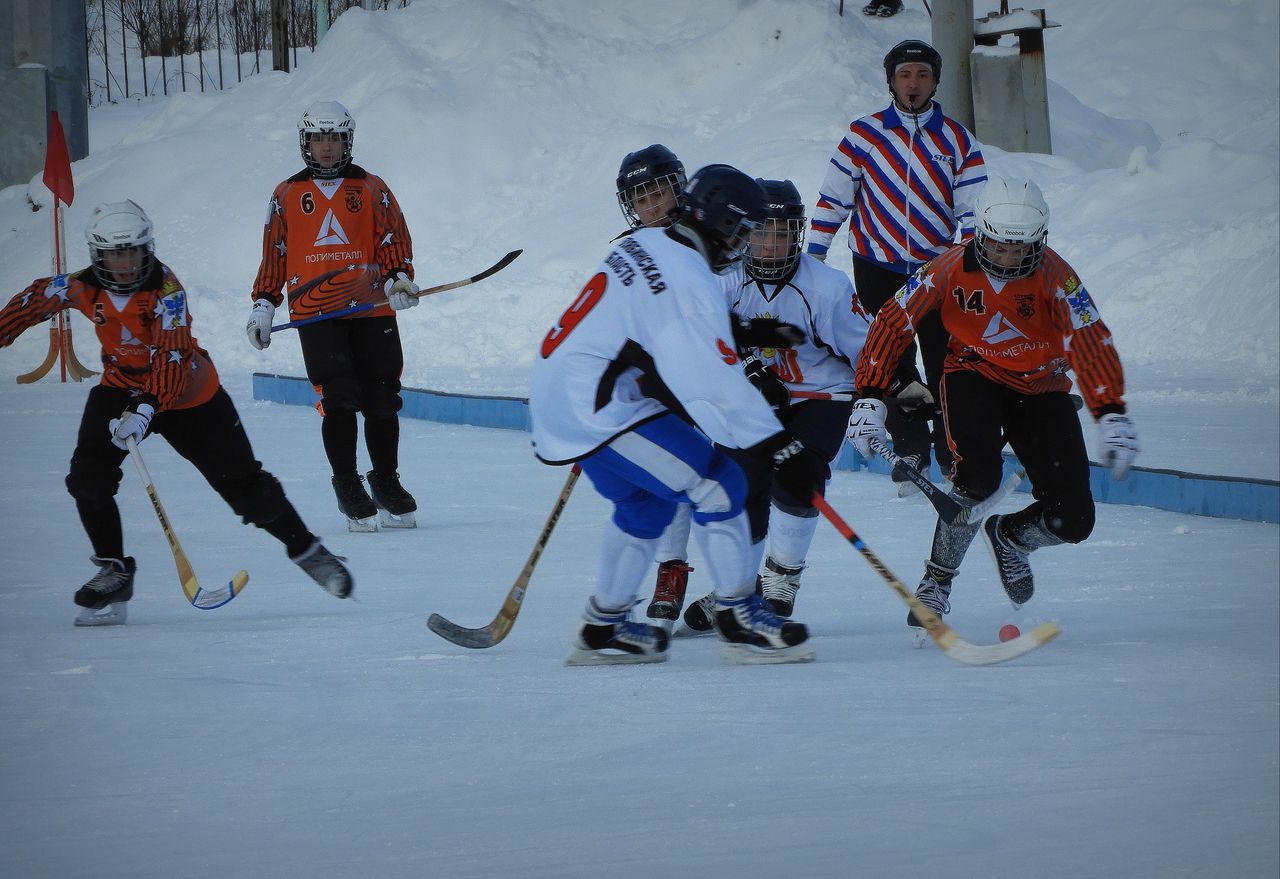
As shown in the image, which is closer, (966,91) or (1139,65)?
(966,91)

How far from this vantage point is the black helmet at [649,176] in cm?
389

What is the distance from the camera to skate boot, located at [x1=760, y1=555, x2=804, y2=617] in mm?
3793

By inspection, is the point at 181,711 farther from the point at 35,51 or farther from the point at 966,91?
the point at 35,51

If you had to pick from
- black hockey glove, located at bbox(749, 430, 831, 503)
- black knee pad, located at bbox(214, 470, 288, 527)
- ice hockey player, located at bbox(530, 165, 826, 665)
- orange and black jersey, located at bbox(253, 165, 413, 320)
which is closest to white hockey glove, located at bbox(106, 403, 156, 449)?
black knee pad, located at bbox(214, 470, 288, 527)

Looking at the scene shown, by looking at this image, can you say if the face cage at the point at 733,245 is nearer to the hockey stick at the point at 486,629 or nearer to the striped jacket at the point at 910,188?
the hockey stick at the point at 486,629

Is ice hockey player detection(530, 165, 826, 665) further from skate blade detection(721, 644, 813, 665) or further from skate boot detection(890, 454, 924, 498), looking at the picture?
skate boot detection(890, 454, 924, 498)

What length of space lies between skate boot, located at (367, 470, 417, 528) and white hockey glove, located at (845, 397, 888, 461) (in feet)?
7.35

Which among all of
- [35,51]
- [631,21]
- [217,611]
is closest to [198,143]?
[35,51]

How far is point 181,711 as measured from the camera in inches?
117

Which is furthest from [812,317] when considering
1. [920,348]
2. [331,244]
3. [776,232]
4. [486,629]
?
[331,244]

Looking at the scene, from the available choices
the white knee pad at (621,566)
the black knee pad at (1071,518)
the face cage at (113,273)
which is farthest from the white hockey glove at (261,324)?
Result: the black knee pad at (1071,518)

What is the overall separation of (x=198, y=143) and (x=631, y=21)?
5043 mm

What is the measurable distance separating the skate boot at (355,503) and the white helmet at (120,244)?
1.54 metres

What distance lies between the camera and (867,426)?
3697mm
